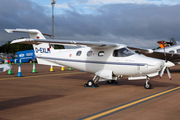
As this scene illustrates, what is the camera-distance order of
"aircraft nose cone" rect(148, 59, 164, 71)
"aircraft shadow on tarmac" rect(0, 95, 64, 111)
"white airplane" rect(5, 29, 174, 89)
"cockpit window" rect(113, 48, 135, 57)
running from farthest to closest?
1. "cockpit window" rect(113, 48, 135, 57)
2. "white airplane" rect(5, 29, 174, 89)
3. "aircraft nose cone" rect(148, 59, 164, 71)
4. "aircraft shadow on tarmac" rect(0, 95, 64, 111)

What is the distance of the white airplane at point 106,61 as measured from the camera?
959 centimetres

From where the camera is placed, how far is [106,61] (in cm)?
1083

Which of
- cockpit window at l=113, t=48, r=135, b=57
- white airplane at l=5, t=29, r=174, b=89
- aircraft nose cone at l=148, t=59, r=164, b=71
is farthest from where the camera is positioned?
cockpit window at l=113, t=48, r=135, b=57

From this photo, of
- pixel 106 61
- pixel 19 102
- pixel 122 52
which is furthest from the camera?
pixel 106 61

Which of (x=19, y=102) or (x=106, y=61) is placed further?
(x=106, y=61)

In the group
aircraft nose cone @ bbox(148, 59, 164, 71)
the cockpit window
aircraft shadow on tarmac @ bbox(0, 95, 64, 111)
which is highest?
the cockpit window

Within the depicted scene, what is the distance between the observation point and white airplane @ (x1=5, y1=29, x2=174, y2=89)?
959 centimetres

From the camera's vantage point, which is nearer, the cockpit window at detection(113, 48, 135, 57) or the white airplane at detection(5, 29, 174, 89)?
the white airplane at detection(5, 29, 174, 89)

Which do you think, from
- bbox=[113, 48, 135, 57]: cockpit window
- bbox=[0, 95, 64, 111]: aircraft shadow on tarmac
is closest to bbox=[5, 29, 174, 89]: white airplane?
bbox=[113, 48, 135, 57]: cockpit window

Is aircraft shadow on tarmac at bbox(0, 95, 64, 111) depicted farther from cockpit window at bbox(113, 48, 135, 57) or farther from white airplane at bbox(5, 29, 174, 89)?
cockpit window at bbox(113, 48, 135, 57)

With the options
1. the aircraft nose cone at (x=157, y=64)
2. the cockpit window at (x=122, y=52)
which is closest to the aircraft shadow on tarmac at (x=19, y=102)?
the cockpit window at (x=122, y=52)

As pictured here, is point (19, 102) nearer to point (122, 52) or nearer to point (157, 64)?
point (122, 52)

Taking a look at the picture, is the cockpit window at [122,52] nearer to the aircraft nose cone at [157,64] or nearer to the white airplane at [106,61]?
the white airplane at [106,61]

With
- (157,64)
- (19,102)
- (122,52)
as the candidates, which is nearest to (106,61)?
(122,52)
